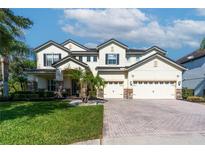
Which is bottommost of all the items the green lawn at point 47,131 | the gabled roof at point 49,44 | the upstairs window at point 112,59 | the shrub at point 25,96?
the green lawn at point 47,131

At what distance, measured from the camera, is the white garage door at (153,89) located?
27.3m

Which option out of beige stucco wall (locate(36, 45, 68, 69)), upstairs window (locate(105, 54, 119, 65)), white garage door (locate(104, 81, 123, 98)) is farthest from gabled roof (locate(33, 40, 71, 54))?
white garage door (locate(104, 81, 123, 98))

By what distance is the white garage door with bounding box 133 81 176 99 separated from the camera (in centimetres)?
2727

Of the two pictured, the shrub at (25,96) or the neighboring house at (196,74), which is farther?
the neighboring house at (196,74)

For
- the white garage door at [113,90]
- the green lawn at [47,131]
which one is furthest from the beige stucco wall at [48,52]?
the green lawn at [47,131]

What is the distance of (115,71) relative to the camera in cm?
2805

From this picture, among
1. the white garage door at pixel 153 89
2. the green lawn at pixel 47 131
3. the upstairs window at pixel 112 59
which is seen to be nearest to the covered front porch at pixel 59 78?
the upstairs window at pixel 112 59

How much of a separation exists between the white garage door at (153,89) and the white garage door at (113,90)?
1547 millimetres

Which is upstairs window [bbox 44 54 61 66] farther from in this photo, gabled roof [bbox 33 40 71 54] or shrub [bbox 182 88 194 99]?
shrub [bbox 182 88 194 99]

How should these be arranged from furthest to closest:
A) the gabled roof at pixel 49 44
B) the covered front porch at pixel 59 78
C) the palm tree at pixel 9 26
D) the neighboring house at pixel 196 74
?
the gabled roof at pixel 49 44
the neighboring house at pixel 196 74
the covered front porch at pixel 59 78
the palm tree at pixel 9 26

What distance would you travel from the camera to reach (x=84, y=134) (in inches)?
338

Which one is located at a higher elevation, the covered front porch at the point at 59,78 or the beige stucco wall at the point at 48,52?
the beige stucco wall at the point at 48,52

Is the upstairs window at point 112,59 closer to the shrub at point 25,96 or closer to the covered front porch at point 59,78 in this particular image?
the covered front porch at point 59,78

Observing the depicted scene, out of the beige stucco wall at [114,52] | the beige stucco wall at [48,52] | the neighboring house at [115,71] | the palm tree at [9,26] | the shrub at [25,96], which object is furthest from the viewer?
the beige stucco wall at [114,52]
